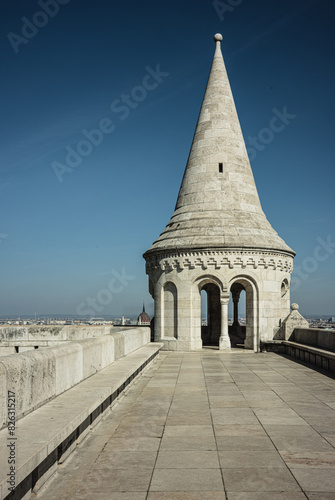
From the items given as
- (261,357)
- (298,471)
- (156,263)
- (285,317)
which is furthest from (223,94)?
(298,471)

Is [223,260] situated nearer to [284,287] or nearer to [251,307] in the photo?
[251,307]

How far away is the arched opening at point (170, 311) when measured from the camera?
1759 cm

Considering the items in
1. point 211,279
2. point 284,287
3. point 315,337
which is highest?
point 211,279

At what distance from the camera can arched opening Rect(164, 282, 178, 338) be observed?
693 inches

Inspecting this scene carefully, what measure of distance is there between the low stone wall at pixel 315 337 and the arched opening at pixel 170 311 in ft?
13.5

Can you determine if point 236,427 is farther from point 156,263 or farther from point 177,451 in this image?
point 156,263

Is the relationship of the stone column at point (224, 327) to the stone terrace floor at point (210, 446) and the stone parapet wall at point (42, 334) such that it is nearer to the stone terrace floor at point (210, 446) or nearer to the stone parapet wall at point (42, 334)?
the stone parapet wall at point (42, 334)

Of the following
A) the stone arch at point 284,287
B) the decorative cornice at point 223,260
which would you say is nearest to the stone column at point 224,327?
the decorative cornice at point 223,260

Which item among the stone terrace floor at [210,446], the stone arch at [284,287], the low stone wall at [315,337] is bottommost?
the stone terrace floor at [210,446]

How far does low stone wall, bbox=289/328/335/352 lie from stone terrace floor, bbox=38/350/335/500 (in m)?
3.16

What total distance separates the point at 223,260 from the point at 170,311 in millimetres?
2792

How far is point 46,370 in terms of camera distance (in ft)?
18.5

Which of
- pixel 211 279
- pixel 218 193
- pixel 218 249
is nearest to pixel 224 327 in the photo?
pixel 211 279

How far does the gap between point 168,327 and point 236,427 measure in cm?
1156
